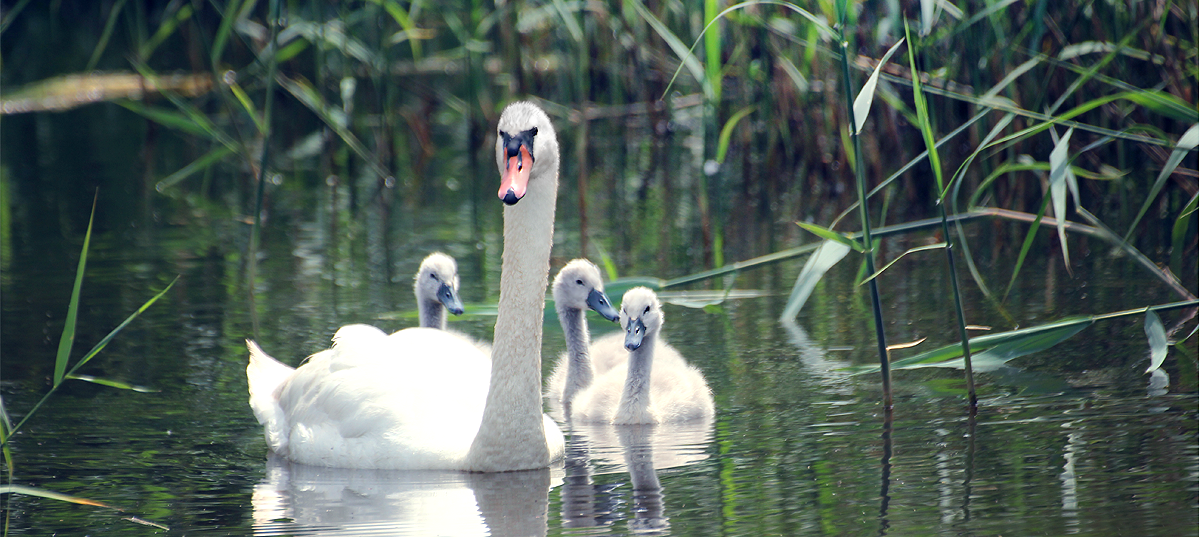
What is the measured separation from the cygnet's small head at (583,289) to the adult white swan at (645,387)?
0.36 metres

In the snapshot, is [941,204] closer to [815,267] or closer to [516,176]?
[815,267]

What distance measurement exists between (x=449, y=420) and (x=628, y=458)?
633 millimetres

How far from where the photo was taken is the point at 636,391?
5910 millimetres

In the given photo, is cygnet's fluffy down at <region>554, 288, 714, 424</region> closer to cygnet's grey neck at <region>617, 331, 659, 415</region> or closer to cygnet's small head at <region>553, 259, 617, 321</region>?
cygnet's grey neck at <region>617, 331, 659, 415</region>

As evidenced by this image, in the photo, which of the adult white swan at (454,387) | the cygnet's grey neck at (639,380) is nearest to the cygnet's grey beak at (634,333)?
the cygnet's grey neck at (639,380)

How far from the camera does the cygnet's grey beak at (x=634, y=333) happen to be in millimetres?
5754

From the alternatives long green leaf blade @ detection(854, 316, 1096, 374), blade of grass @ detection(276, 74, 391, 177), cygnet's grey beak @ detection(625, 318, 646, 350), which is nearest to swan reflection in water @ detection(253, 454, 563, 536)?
cygnet's grey beak @ detection(625, 318, 646, 350)

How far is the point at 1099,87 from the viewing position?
864cm

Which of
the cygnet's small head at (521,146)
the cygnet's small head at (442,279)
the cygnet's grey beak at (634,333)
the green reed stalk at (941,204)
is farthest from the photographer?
the cygnet's small head at (442,279)

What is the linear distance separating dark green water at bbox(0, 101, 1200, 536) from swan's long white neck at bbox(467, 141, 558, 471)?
126 mm

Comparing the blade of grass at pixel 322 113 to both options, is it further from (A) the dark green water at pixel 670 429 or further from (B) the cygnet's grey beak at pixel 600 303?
(B) the cygnet's grey beak at pixel 600 303

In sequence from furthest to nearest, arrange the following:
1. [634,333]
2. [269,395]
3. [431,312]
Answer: [431,312] < [634,333] < [269,395]

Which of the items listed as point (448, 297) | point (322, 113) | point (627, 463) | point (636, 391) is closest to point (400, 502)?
point (627, 463)

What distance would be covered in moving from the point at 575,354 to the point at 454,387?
1.44m
